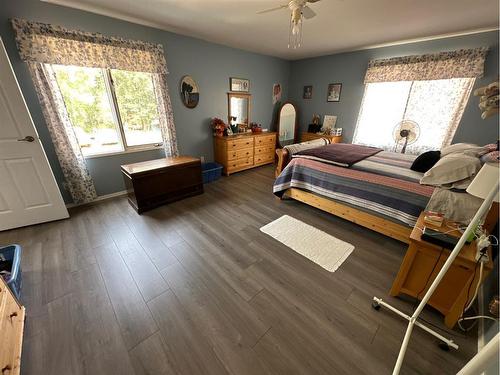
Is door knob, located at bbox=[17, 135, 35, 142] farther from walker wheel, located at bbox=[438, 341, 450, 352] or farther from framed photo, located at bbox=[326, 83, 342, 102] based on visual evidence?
framed photo, located at bbox=[326, 83, 342, 102]

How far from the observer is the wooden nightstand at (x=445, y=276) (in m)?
1.21

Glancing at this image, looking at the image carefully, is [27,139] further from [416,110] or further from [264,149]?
[416,110]

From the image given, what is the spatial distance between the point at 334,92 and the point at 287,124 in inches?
48.7

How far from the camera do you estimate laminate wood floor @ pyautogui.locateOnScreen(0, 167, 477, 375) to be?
115 cm

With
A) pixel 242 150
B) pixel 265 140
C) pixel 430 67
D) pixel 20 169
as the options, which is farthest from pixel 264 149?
pixel 20 169

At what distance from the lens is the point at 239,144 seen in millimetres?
3992

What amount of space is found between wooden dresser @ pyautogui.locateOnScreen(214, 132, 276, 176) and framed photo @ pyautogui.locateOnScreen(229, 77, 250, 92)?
0.95 meters

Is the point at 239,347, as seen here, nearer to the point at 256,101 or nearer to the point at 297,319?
the point at 297,319

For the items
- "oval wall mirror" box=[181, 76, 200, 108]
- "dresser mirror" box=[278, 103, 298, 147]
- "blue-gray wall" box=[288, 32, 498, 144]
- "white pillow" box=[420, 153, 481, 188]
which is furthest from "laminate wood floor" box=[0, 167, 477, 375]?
"dresser mirror" box=[278, 103, 298, 147]

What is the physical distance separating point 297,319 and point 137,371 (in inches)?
39.2

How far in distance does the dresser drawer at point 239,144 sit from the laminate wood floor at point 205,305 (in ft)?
6.18

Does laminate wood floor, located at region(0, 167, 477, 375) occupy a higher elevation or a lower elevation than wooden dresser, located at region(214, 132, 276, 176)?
lower

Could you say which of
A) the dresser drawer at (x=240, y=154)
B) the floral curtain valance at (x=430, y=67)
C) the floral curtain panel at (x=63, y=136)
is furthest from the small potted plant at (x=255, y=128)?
the floral curtain panel at (x=63, y=136)

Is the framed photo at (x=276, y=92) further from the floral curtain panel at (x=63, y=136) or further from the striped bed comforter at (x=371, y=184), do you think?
the floral curtain panel at (x=63, y=136)
